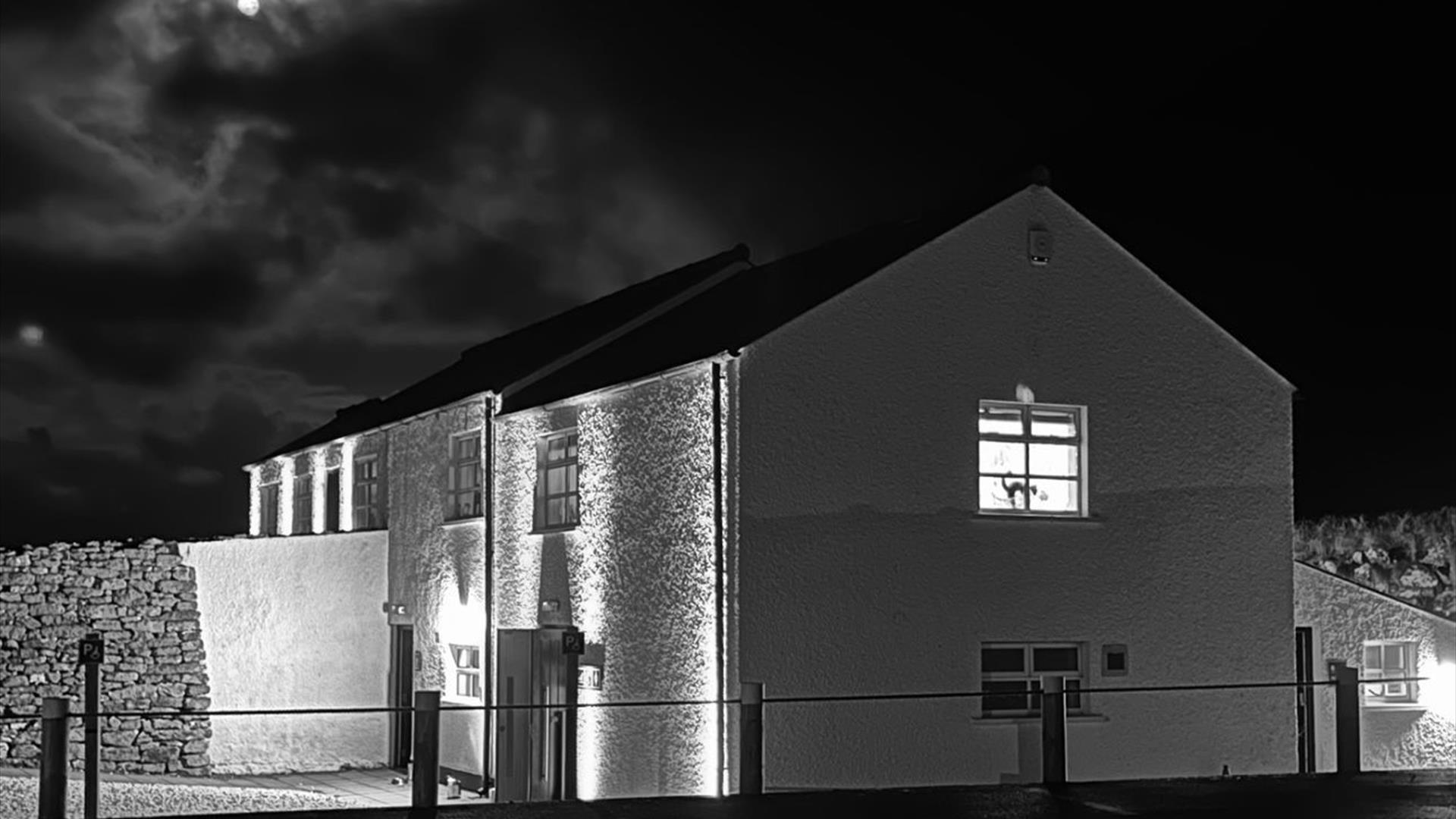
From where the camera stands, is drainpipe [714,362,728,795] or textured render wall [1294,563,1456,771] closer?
drainpipe [714,362,728,795]

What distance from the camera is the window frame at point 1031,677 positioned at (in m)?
18.2

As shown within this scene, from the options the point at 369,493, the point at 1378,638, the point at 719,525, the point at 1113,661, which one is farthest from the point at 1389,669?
the point at 369,493

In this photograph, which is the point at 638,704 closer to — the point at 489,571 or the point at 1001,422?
the point at 1001,422

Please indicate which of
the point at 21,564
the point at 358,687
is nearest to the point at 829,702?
the point at 358,687

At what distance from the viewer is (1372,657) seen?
2100 centimetres

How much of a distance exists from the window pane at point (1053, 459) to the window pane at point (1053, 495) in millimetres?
83

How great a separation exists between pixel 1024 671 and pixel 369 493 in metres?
12.4

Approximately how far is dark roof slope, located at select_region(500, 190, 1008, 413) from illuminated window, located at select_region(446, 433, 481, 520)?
1205 mm

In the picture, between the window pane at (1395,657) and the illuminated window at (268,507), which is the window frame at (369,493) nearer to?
the illuminated window at (268,507)

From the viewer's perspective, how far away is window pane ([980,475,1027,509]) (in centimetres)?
1847

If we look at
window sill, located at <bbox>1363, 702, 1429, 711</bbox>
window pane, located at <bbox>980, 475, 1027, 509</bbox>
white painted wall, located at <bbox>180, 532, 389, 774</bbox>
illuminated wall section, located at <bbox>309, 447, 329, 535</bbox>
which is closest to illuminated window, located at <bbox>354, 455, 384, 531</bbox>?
white painted wall, located at <bbox>180, 532, 389, 774</bbox>

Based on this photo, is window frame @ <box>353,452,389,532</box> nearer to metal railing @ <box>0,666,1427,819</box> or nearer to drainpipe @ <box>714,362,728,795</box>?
drainpipe @ <box>714,362,728,795</box>

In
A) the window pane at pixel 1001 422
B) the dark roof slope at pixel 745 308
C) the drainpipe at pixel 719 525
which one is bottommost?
the drainpipe at pixel 719 525

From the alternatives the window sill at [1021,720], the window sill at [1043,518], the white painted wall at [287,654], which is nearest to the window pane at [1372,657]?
the window sill at [1021,720]
